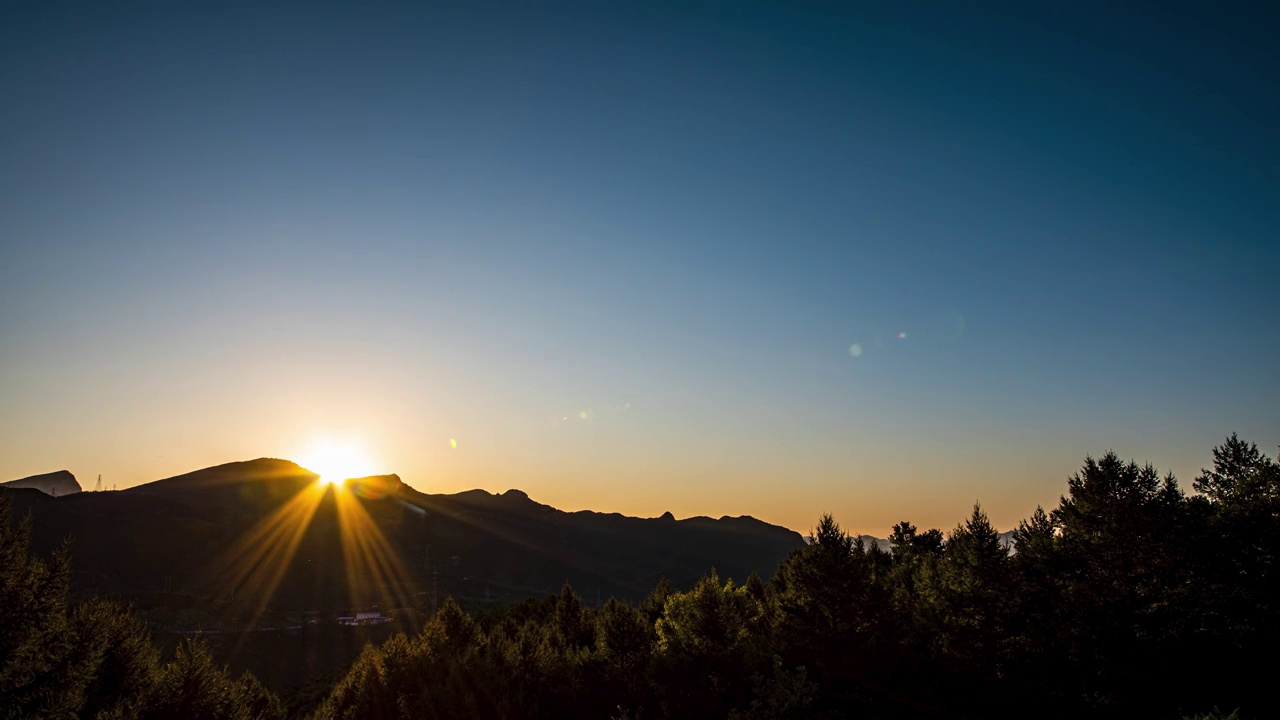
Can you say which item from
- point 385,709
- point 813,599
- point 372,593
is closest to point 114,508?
point 372,593

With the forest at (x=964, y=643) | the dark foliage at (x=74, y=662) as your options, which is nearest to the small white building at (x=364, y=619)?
the forest at (x=964, y=643)

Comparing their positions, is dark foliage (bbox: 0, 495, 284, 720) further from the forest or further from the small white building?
the small white building

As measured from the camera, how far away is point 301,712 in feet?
193

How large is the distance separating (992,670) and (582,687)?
→ 88.3ft

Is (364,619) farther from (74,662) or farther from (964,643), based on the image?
Answer: (964,643)

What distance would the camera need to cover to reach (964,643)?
4334 centimetres

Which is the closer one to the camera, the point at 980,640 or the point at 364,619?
the point at 980,640

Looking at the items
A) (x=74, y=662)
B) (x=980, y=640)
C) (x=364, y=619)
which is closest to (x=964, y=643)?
(x=980, y=640)

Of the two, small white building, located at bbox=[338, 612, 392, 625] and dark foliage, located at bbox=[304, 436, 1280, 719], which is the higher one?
dark foliage, located at bbox=[304, 436, 1280, 719]

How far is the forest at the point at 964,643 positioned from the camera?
122 feet

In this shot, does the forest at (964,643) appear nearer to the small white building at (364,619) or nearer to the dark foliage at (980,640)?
the dark foliage at (980,640)

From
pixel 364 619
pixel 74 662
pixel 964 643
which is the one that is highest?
pixel 74 662

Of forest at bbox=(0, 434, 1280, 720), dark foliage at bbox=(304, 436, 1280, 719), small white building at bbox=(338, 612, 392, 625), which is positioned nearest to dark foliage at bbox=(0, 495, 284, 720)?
forest at bbox=(0, 434, 1280, 720)

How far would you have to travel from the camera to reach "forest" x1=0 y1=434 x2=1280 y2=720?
37312mm
